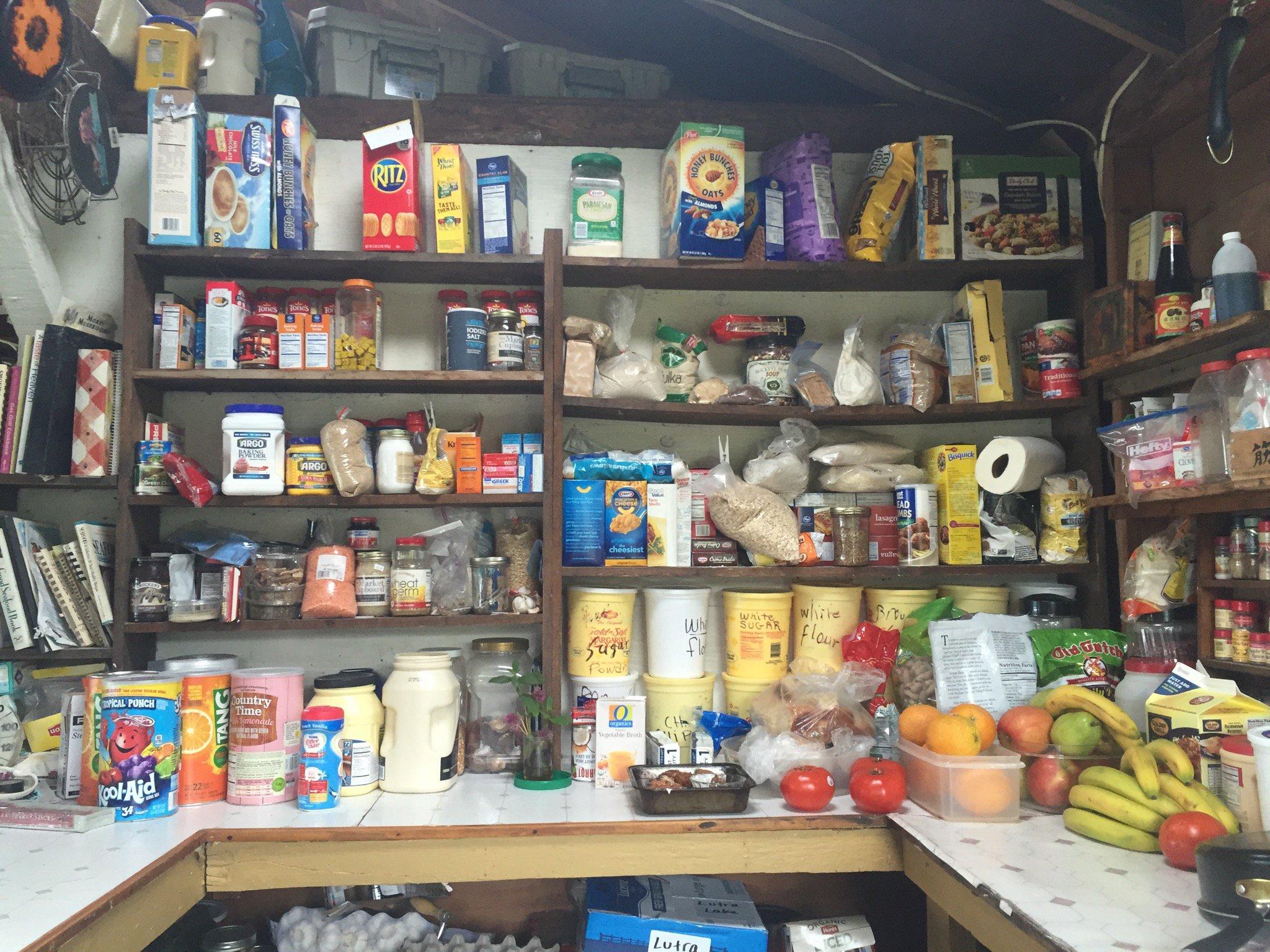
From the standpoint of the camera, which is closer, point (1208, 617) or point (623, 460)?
point (1208, 617)

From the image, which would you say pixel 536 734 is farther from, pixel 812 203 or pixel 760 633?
pixel 812 203

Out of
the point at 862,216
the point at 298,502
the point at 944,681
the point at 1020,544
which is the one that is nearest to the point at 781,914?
the point at 944,681

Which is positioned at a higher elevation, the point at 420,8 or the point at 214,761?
the point at 420,8

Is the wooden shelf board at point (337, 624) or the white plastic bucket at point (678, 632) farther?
the white plastic bucket at point (678, 632)

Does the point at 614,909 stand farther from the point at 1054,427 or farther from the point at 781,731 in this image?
the point at 1054,427

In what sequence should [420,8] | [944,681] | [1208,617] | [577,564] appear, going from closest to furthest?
[1208,617], [944,681], [577,564], [420,8]

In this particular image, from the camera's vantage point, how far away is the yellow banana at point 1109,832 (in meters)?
1.60

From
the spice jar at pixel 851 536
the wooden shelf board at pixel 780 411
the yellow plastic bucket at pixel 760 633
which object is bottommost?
the yellow plastic bucket at pixel 760 633

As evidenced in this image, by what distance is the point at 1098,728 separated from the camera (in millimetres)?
1830

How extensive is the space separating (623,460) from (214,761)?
1.23m

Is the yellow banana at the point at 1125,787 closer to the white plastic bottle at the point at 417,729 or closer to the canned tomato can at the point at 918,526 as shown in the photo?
the canned tomato can at the point at 918,526

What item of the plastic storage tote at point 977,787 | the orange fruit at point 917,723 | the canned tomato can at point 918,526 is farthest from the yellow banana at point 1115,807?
the canned tomato can at point 918,526

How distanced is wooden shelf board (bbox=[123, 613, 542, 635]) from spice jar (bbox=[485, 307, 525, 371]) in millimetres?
661

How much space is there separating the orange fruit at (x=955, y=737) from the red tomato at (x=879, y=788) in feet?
0.34
